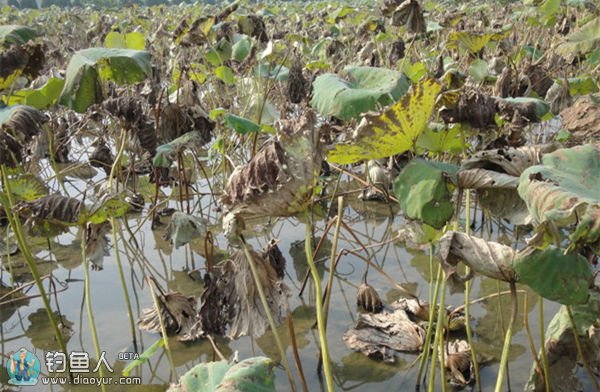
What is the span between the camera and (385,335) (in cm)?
214

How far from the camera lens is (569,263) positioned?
1.03m

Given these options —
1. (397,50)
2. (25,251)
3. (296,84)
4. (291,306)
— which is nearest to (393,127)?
(25,251)

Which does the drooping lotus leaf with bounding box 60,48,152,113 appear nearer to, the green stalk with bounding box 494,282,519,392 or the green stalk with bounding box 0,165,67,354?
the green stalk with bounding box 0,165,67,354

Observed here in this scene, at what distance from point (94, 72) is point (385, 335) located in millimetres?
1301

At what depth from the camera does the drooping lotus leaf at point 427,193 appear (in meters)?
1.31

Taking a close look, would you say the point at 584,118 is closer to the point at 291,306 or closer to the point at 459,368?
the point at 459,368

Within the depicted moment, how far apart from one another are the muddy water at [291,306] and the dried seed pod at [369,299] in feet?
0.22

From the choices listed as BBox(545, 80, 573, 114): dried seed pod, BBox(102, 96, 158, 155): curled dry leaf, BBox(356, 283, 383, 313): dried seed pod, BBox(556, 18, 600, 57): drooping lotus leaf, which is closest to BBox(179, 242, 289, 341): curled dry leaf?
BBox(356, 283, 383, 313): dried seed pod

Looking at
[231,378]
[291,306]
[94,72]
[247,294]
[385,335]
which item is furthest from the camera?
[291,306]

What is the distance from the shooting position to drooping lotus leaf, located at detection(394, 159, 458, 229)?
1310mm

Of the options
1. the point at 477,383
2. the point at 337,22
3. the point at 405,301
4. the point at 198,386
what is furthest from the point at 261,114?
the point at 337,22

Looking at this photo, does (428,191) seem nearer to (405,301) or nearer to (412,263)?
(405,301)

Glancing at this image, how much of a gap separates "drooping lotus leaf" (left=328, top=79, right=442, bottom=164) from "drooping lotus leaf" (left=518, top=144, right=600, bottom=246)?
28 centimetres

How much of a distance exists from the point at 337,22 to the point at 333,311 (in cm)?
547
